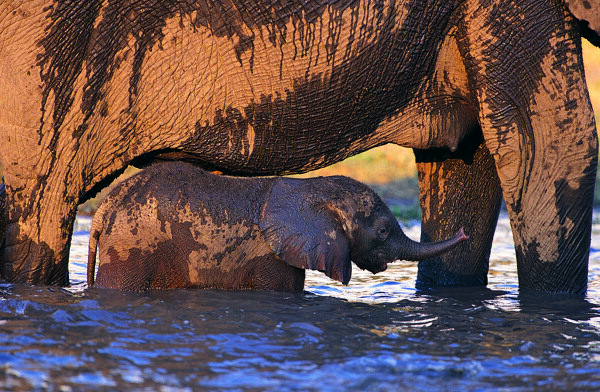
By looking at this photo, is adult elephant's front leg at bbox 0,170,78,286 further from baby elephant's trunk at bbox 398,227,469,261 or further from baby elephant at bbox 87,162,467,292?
baby elephant's trunk at bbox 398,227,469,261

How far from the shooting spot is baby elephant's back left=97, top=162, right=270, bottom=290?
517 cm

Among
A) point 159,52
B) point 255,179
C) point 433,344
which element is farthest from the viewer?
point 255,179

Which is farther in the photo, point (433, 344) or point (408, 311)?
point (408, 311)

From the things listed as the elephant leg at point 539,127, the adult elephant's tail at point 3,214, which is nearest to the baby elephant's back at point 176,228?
the adult elephant's tail at point 3,214

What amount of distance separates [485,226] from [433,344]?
2163mm

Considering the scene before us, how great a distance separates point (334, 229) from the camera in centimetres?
538

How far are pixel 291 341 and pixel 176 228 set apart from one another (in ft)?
3.88

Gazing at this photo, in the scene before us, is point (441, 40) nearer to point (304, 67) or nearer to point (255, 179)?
point (304, 67)

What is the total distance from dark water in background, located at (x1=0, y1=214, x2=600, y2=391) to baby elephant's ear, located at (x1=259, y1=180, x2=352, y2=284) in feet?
→ 0.71

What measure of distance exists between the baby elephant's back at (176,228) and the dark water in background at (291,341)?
147mm

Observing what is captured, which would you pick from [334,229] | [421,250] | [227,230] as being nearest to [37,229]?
[227,230]

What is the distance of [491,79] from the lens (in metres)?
5.39

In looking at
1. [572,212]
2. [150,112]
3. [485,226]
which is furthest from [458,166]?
[150,112]

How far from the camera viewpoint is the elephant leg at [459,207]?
6277mm
